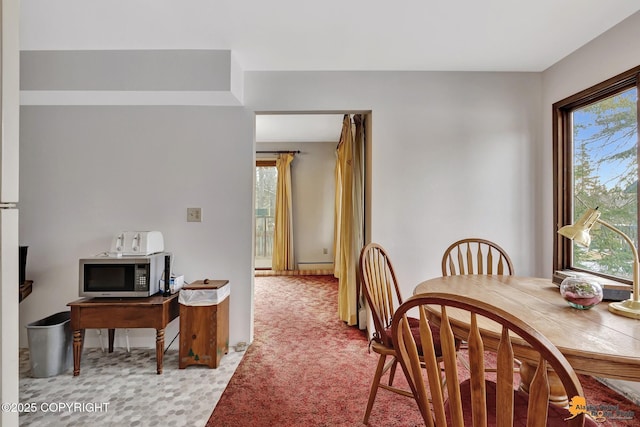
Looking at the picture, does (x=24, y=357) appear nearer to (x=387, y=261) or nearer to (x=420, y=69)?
(x=387, y=261)

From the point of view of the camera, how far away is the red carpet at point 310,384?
171cm

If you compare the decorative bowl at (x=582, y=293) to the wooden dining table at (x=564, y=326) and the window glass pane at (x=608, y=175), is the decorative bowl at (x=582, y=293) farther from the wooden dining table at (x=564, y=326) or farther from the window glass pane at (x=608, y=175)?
the window glass pane at (x=608, y=175)

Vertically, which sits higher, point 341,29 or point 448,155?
point 341,29

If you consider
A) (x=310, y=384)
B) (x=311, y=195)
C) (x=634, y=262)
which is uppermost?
(x=311, y=195)

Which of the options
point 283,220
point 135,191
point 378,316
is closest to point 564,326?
point 378,316

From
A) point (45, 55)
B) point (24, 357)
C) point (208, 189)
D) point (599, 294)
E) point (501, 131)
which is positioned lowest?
point (24, 357)

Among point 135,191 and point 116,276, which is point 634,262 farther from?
point 135,191

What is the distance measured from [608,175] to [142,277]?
343 cm

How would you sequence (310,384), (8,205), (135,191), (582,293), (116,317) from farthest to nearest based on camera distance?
(135,191)
(116,317)
(310,384)
(582,293)
(8,205)

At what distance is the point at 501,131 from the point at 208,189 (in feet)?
8.59

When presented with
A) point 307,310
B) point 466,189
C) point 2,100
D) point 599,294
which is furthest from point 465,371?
point 2,100

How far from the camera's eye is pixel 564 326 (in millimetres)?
1084

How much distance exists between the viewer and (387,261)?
1.94m

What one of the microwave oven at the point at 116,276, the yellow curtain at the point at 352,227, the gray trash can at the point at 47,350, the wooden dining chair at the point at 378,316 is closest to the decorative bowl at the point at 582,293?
the wooden dining chair at the point at 378,316
